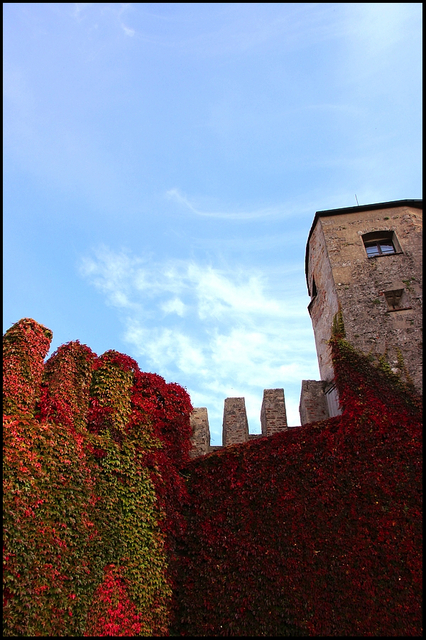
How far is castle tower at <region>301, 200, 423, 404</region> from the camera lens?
9953mm

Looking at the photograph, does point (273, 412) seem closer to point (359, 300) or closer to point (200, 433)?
point (200, 433)

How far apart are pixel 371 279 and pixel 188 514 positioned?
6911 mm

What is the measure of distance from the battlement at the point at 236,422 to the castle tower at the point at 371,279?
1.37 metres

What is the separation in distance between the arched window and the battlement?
448cm

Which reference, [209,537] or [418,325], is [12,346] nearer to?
[209,537]

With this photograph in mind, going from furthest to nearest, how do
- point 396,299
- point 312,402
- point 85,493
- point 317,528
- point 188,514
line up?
point 312,402, point 396,299, point 188,514, point 317,528, point 85,493

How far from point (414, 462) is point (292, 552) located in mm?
2723

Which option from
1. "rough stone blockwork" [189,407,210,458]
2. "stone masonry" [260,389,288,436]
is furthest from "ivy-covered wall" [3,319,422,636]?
"stone masonry" [260,389,288,436]

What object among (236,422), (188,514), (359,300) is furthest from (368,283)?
(188,514)

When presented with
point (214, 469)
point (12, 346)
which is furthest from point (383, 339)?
point (12, 346)

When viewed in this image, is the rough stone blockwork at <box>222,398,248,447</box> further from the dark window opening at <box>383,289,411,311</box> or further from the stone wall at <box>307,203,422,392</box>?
the dark window opening at <box>383,289,411,311</box>

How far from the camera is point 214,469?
8.94 metres

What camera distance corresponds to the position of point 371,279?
428 inches

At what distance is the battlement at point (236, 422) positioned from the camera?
1022cm
